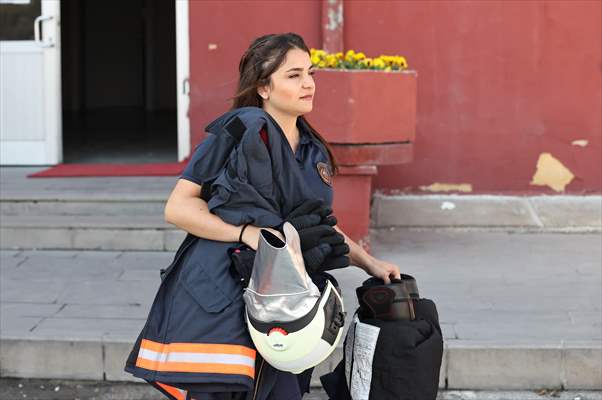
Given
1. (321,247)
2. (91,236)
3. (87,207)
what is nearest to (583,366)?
(321,247)

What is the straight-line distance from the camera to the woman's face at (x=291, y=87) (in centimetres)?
276

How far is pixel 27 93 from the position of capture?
8.09 m

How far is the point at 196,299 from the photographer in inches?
102

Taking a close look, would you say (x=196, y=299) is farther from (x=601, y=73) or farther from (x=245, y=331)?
(x=601, y=73)

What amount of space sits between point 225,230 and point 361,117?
3.65 meters

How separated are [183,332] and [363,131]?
3.73 metres

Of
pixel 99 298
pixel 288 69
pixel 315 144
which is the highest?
pixel 288 69

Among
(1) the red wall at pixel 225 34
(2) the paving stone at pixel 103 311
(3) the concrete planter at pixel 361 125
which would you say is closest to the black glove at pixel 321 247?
(2) the paving stone at pixel 103 311

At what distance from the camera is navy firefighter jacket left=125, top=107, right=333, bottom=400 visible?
2582 millimetres

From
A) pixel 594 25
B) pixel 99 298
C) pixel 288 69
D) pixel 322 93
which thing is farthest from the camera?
pixel 594 25

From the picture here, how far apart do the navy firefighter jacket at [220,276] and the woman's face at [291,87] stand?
8 centimetres

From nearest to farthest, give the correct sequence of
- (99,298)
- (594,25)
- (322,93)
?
(99,298) → (322,93) → (594,25)

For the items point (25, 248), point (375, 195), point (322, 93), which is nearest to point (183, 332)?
point (322, 93)

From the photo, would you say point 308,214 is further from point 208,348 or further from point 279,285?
point 208,348
